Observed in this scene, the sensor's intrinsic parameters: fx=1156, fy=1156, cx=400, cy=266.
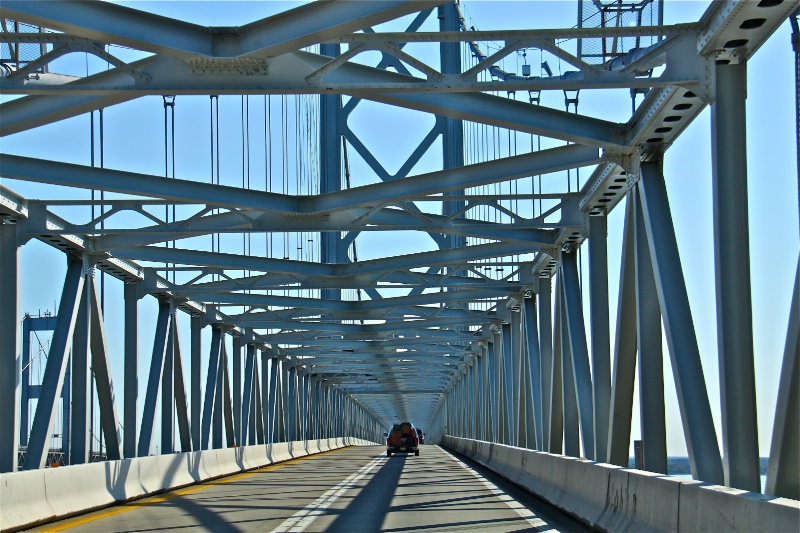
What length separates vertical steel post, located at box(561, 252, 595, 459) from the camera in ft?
74.6

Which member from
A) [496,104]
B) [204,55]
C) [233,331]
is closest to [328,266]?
[233,331]

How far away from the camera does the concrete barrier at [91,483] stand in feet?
50.3

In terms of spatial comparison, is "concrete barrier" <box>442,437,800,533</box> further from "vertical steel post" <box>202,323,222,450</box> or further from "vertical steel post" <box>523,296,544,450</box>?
"vertical steel post" <box>202,323,222,450</box>

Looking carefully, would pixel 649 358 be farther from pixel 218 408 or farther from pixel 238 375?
pixel 238 375

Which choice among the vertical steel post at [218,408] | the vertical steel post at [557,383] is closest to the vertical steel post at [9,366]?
the vertical steel post at [557,383]

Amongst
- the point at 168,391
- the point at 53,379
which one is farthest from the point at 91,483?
the point at 168,391

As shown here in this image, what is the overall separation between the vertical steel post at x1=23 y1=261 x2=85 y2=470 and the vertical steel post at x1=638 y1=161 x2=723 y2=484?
1199 cm

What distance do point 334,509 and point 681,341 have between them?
5899 millimetres

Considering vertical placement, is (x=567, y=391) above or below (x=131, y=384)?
below

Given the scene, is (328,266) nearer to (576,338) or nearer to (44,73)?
(576,338)

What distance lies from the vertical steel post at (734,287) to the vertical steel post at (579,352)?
9.42m

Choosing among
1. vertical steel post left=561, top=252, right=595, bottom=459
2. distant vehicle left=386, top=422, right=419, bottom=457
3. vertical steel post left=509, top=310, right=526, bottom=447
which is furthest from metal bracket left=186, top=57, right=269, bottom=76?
distant vehicle left=386, top=422, right=419, bottom=457

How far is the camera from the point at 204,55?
1362 centimetres

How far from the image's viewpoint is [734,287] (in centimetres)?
1297
